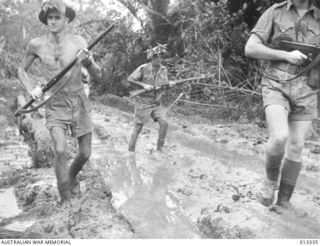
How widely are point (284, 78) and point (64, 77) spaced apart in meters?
1.82

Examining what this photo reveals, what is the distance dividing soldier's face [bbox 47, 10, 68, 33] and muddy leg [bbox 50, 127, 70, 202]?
2.78 ft

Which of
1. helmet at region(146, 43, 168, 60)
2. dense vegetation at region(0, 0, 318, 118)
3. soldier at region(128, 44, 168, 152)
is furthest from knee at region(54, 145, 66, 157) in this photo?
dense vegetation at region(0, 0, 318, 118)

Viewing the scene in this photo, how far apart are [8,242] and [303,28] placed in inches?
103

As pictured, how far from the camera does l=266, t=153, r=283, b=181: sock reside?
341cm

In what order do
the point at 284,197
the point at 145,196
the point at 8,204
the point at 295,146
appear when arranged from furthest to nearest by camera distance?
the point at 145,196 < the point at 8,204 < the point at 284,197 < the point at 295,146

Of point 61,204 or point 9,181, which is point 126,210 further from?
point 9,181

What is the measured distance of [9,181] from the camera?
16.0 ft

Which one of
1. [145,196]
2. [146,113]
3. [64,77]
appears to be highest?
[64,77]

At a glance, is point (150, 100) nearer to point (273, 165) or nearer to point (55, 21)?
point (55, 21)

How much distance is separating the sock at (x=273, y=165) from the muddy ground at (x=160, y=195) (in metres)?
0.34

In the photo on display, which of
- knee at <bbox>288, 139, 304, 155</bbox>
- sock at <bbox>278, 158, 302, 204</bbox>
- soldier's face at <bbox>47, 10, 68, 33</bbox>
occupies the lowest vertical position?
sock at <bbox>278, 158, 302, 204</bbox>

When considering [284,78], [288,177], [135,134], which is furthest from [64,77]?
[135,134]

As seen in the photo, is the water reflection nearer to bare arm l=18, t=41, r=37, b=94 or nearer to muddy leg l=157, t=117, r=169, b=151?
muddy leg l=157, t=117, r=169, b=151

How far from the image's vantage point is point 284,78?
11.1 feet
